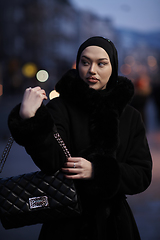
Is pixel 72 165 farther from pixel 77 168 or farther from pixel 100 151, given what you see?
pixel 100 151

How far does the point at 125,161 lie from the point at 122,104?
1.25 ft

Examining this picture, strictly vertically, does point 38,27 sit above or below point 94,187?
above

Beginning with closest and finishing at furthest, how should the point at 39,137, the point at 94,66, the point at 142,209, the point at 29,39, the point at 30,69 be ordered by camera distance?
the point at 39,137 < the point at 94,66 < the point at 142,209 < the point at 29,39 < the point at 30,69

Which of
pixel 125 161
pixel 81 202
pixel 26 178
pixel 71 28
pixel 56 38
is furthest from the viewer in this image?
pixel 71 28

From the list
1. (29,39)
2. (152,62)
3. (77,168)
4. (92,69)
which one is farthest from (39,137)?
(152,62)

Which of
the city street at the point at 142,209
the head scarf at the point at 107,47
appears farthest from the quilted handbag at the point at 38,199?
the city street at the point at 142,209

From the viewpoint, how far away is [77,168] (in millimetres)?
1908

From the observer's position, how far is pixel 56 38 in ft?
153

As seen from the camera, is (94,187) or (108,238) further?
(108,238)

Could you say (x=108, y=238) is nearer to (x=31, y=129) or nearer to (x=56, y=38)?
(x=31, y=129)

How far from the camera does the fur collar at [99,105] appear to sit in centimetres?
202

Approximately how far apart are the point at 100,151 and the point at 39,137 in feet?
1.42

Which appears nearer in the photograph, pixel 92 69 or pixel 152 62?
pixel 92 69

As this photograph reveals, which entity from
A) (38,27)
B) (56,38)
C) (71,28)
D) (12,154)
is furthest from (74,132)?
(71,28)
